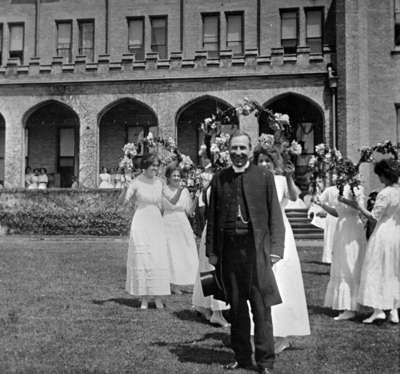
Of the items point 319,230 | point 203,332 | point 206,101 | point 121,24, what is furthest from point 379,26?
point 203,332

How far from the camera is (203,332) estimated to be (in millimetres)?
7238

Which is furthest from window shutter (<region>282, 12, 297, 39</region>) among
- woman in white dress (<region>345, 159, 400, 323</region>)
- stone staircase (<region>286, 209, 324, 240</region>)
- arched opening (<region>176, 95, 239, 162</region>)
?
woman in white dress (<region>345, 159, 400, 323</region>)

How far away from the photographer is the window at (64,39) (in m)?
30.5

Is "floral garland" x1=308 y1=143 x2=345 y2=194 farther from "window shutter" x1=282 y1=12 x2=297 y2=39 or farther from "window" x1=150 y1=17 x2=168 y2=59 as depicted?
"window" x1=150 y1=17 x2=168 y2=59

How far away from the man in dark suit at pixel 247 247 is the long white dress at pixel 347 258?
2.73 m

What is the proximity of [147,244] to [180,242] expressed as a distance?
1408 mm

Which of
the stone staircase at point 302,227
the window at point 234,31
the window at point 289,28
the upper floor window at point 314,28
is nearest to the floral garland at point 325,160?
the stone staircase at point 302,227

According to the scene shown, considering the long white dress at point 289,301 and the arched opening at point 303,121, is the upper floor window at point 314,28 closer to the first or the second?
the arched opening at point 303,121

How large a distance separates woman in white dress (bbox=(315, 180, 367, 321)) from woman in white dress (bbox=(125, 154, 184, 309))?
2345 mm

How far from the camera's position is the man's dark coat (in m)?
5.38

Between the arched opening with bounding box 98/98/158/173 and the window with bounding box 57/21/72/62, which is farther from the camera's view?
the window with bounding box 57/21/72/62

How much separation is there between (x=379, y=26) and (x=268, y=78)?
5.34 m

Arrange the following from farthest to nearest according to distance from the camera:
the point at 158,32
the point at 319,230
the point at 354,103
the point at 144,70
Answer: the point at 158,32 < the point at 144,70 < the point at 354,103 < the point at 319,230

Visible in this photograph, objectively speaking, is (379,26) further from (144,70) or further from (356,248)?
(356,248)
